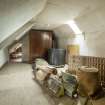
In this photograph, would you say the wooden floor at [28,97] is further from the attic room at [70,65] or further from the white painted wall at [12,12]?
the white painted wall at [12,12]

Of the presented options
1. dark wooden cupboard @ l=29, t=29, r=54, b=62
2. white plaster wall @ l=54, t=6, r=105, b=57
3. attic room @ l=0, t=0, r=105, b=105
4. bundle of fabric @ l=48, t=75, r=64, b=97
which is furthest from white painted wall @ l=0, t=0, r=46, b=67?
dark wooden cupboard @ l=29, t=29, r=54, b=62

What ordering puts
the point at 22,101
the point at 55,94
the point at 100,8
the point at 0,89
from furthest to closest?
1. the point at 0,89
2. the point at 100,8
3. the point at 55,94
4. the point at 22,101

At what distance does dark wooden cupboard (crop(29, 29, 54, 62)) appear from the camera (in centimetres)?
786

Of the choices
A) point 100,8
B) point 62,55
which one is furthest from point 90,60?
point 62,55

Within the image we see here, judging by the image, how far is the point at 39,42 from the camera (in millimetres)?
8000

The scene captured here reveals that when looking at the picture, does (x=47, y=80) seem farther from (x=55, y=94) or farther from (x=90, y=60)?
(x=90, y=60)

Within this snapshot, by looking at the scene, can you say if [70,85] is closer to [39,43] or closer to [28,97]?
[28,97]

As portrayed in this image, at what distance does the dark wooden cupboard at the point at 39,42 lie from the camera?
7863 millimetres

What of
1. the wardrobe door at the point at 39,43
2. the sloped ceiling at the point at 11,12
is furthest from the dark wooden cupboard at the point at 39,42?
the sloped ceiling at the point at 11,12

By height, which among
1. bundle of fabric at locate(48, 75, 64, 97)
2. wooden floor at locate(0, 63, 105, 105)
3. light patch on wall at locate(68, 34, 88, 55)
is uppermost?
light patch on wall at locate(68, 34, 88, 55)

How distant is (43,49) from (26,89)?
184 inches

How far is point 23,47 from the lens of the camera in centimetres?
868

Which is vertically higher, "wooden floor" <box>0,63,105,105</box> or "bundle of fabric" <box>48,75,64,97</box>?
"bundle of fabric" <box>48,75,64,97</box>

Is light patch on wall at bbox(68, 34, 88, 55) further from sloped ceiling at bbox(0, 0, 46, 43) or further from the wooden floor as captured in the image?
sloped ceiling at bbox(0, 0, 46, 43)
